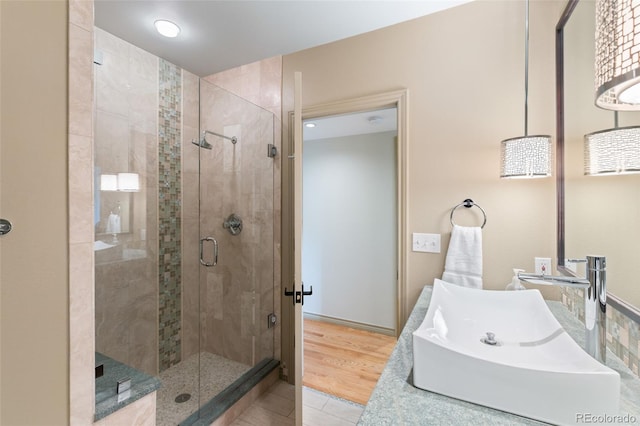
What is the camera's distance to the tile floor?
5.82ft

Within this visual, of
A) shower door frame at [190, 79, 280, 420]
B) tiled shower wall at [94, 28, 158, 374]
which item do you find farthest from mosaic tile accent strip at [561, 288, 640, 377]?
tiled shower wall at [94, 28, 158, 374]

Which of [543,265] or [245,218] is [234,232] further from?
[543,265]

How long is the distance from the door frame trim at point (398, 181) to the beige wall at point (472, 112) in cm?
4

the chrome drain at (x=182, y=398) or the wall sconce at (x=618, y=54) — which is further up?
the wall sconce at (x=618, y=54)

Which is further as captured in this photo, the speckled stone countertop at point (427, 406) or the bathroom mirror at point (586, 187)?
the bathroom mirror at point (586, 187)

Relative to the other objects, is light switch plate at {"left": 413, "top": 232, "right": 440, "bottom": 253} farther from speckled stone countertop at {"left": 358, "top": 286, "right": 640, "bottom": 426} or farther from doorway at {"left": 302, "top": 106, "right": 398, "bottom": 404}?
doorway at {"left": 302, "top": 106, "right": 398, "bottom": 404}

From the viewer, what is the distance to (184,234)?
2.17 meters

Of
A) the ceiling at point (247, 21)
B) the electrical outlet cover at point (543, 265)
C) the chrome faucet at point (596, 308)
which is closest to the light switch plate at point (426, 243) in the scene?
the electrical outlet cover at point (543, 265)

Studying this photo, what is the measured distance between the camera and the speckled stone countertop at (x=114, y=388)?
0.98 metres

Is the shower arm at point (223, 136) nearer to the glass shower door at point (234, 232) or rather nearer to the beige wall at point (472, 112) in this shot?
the glass shower door at point (234, 232)
